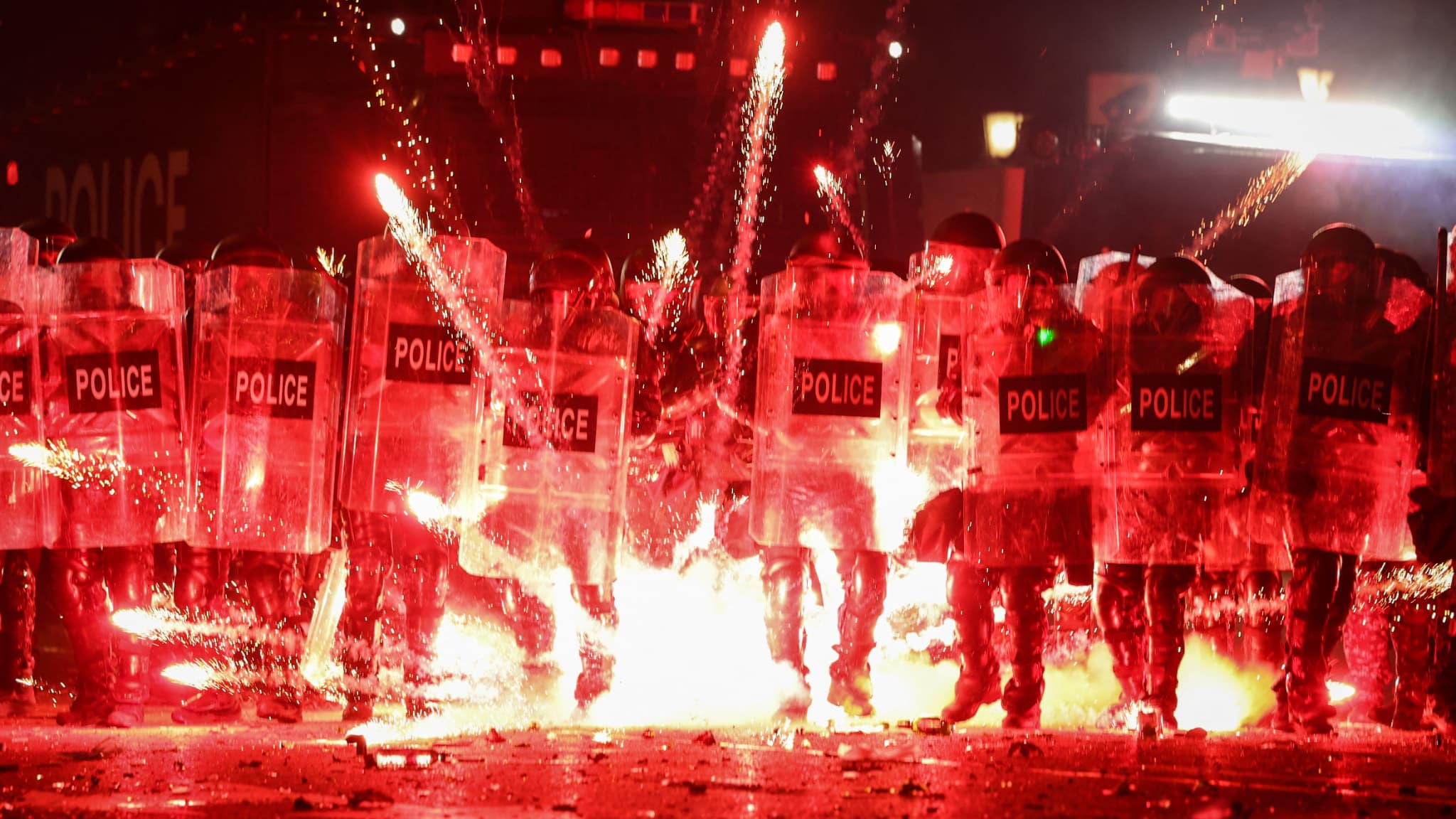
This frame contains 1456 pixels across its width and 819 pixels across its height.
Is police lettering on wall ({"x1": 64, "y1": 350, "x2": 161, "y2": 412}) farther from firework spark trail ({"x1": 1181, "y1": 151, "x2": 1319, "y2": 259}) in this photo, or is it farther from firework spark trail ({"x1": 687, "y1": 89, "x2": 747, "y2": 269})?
firework spark trail ({"x1": 1181, "y1": 151, "x2": 1319, "y2": 259})

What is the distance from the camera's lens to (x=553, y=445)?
26.6 feet

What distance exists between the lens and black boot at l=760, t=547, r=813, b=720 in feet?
25.9

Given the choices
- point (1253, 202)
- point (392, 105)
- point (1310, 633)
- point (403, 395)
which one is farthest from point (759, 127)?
point (1310, 633)

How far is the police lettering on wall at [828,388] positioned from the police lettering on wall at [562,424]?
1.08 m

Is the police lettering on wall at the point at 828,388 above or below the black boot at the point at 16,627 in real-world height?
above

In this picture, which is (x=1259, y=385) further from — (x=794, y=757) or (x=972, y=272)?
(x=794, y=757)

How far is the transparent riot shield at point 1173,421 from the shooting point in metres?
7.59

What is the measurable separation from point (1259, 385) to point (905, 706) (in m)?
2.51

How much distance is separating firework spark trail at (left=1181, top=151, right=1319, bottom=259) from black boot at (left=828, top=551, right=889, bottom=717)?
14535 millimetres

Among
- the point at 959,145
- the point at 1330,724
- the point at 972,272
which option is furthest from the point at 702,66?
the point at 1330,724

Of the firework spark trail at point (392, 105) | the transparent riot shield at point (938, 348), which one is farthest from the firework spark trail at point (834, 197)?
the transparent riot shield at point (938, 348)

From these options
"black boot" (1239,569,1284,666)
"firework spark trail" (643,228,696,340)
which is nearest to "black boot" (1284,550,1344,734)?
"black boot" (1239,569,1284,666)

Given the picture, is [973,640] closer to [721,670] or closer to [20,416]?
[721,670]

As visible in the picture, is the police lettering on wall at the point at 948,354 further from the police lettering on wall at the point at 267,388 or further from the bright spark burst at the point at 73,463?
the bright spark burst at the point at 73,463
